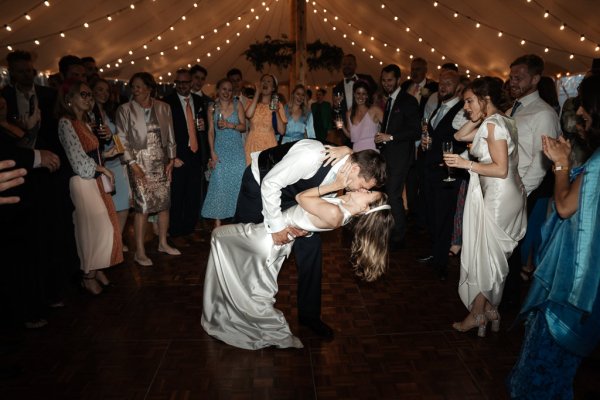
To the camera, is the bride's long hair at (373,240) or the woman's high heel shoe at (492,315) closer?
the bride's long hair at (373,240)

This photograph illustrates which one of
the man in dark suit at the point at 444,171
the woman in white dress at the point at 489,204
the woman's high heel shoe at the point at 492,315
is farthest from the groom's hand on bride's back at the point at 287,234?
the man in dark suit at the point at 444,171

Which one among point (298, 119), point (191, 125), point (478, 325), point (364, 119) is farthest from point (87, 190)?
point (478, 325)

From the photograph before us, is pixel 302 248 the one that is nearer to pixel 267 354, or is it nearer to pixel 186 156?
pixel 267 354

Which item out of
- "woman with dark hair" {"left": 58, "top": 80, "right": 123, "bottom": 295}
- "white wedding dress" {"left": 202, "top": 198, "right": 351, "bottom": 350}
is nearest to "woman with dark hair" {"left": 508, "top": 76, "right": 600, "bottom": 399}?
"white wedding dress" {"left": 202, "top": 198, "right": 351, "bottom": 350}

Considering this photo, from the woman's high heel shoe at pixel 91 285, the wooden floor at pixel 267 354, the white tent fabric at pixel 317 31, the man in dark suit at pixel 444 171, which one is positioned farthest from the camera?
the white tent fabric at pixel 317 31

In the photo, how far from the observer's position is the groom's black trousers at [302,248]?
2570 mm

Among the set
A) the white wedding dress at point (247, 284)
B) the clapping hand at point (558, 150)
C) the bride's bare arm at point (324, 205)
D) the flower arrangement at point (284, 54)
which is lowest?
the white wedding dress at point (247, 284)

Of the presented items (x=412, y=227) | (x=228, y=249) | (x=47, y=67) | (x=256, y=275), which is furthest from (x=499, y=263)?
(x=47, y=67)

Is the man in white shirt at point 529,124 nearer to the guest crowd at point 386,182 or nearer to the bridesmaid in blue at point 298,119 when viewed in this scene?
the guest crowd at point 386,182

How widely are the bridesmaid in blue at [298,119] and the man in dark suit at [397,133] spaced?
0.94 metres

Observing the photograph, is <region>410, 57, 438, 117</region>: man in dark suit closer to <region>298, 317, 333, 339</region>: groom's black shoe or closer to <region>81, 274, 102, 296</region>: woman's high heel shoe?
<region>298, 317, 333, 339</region>: groom's black shoe

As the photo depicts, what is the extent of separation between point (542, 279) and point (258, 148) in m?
3.34

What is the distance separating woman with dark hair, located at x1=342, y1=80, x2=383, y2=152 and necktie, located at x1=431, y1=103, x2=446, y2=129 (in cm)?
65

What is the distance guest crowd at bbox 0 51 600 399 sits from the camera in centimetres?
180
